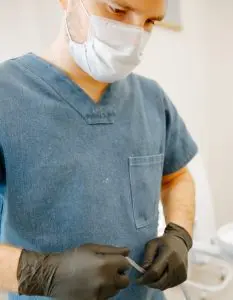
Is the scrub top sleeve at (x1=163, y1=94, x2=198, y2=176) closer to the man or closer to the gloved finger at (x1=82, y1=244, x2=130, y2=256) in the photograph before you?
the man

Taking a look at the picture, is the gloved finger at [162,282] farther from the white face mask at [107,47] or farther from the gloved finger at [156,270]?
the white face mask at [107,47]

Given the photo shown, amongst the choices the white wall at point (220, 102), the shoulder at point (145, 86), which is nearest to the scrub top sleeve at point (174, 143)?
the shoulder at point (145, 86)

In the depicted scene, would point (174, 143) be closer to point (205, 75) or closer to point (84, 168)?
point (84, 168)

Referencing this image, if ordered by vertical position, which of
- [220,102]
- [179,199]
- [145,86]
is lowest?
[220,102]

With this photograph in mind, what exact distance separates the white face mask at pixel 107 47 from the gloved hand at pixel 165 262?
36cm

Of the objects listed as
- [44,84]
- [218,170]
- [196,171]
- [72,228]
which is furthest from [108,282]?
[218,170]

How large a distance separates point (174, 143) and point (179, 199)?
136 millimetres

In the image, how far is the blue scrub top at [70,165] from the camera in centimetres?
65

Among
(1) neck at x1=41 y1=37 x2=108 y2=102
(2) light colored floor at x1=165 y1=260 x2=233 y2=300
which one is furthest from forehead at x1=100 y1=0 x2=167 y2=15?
(2) light colored floor at x1=165 y1=260 x2=233 y2=300

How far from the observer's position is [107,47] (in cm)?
70

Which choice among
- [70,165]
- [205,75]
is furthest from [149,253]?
[205,75]

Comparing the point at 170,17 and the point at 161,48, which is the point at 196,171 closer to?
the point at 161,48

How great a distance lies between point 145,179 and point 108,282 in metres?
0.24

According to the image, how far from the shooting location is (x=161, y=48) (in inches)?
72.4
